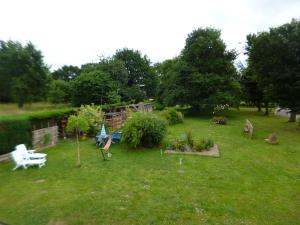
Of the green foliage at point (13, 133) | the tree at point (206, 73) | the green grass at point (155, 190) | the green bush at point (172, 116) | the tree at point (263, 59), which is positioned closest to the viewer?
the green grass at point (155, 190)

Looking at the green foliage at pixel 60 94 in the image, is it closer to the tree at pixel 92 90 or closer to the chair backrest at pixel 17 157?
the tree at pixel 92 90

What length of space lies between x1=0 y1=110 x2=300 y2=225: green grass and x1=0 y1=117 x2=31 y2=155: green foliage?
1005 millimetres

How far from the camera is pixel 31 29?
15.7m

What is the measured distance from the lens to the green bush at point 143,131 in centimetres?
1066

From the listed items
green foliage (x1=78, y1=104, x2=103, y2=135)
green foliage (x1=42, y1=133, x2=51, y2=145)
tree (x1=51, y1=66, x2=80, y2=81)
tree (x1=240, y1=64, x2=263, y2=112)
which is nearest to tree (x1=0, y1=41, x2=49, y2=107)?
green foliage (x1=78, y1=104, x2=103, y2=135)

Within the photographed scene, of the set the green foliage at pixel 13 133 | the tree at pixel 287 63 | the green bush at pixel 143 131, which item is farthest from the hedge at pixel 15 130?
the tree at pixel 287 63

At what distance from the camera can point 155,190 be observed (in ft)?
20.6

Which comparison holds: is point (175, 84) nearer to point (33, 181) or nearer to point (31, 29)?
point (31, 29)

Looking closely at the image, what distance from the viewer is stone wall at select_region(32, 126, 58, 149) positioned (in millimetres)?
11273

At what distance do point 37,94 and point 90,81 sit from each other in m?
5.19

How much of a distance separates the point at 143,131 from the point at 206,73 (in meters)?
15.6

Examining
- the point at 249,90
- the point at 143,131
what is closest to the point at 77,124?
the point at 143,131

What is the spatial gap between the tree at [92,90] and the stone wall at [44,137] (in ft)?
39.9

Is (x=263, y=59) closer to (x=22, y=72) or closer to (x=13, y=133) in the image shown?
(x=13, y=133)
